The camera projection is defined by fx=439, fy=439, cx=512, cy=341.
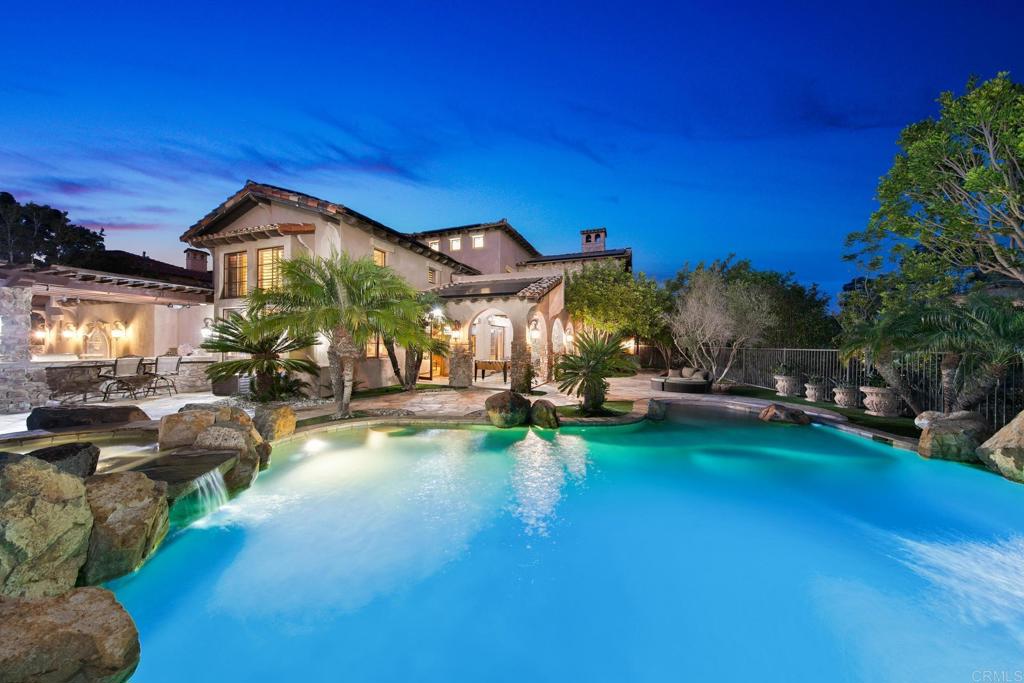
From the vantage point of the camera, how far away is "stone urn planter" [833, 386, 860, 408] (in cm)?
1341

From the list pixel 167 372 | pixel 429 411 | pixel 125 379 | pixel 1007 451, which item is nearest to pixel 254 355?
pixel 125 379

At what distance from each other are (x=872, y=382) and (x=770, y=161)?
6443 cm

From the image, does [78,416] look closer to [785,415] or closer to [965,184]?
[785,415]

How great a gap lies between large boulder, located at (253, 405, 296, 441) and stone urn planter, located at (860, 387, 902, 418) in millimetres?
15162

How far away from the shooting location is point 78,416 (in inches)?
340

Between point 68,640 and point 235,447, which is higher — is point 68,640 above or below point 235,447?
below

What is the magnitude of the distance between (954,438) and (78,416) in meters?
17.1

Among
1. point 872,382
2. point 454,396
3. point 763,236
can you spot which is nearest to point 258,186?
point 454,396

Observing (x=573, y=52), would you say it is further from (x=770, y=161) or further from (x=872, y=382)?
(x=770, y=161)

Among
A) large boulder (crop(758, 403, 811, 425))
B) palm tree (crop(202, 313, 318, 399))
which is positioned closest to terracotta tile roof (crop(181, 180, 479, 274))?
palm tree (crop(202, 313, 318, 399))

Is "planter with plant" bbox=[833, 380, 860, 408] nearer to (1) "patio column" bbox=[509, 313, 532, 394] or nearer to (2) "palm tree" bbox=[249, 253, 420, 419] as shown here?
(1) "patio column" bbox=[509, 313, 532, 394]

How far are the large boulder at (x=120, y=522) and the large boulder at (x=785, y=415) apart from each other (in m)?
13.3

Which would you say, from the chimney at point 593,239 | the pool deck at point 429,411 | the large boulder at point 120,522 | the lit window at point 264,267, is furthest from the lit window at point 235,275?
the chimney at point 593,239

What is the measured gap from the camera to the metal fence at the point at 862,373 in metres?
10.2
